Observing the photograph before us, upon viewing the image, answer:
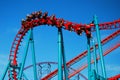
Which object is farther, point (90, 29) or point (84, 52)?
point (84, 52)

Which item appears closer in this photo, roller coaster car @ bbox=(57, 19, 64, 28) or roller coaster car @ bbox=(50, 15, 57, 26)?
roller coaster car @ bbox=(57, 19, 64, 28)

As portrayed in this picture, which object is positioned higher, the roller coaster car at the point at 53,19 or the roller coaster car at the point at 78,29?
the roller coaster car at the point at 53,19

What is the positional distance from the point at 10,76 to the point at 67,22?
6.05 m

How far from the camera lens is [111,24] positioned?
17688 mm

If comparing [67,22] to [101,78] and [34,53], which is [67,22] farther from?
[101,78]

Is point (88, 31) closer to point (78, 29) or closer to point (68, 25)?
point (78, 29)

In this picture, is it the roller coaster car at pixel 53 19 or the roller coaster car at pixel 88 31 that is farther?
the roller coaster car at pixel 88 31

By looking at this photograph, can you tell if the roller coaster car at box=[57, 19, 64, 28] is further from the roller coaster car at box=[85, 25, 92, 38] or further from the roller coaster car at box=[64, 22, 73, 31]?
the roller coaster car at box=[85, 25, 92, 38]

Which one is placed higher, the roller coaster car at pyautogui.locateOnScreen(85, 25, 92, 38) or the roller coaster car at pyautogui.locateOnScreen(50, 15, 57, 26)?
the roller coaster car at pyautogui.locateOnScreen(50, 15, 57, 26)

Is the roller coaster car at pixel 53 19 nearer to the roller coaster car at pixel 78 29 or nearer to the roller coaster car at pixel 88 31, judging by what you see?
the roller coaster car at pixel 78 29

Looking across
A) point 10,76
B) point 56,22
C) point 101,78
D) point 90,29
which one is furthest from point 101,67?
point 10,76

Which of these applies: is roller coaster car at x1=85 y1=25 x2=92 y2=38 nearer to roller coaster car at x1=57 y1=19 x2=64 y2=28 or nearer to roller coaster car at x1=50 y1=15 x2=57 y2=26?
roller coaster car at x1=57 y1=19 x2=64 y2=28

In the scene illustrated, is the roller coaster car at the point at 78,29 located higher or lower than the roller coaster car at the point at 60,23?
lower

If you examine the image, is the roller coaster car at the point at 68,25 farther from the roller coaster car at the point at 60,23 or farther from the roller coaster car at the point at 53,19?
the roller coaster car at the point at 53,19
